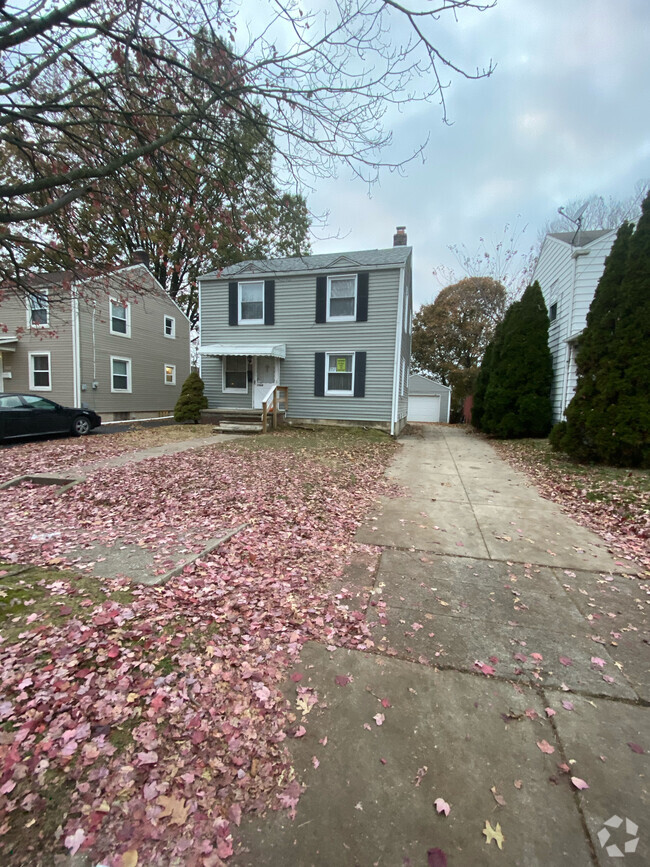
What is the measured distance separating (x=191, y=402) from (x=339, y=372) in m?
5.19

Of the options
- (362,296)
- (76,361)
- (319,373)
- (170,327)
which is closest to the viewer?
(362,296)

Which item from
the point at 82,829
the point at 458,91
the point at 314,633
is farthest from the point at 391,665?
the point at 458,91

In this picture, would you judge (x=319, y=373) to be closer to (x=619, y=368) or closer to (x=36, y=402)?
(x=36, y=402)

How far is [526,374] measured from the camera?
11.6m

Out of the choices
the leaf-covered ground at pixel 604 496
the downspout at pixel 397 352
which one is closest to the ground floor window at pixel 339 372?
the downspout at pixel 397 352

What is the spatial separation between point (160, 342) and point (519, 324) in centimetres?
1491

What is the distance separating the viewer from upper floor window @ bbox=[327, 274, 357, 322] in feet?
42.0

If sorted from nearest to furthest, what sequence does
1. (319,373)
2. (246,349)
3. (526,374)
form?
(526,374), (246,349), (319,373)

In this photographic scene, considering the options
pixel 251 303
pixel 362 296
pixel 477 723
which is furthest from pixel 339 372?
pixel 477 723

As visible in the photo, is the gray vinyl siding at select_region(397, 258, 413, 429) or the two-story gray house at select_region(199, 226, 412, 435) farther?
the gray vinyl siding at select_region(397, 258, 413, 429)

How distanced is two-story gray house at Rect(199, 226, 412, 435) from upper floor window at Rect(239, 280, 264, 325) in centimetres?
3

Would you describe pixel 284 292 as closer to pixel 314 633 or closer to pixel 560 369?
pixel 560 369

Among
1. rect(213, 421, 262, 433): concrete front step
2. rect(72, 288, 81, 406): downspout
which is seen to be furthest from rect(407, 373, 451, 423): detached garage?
Result: rect(72, 288, 81, 406): downspout

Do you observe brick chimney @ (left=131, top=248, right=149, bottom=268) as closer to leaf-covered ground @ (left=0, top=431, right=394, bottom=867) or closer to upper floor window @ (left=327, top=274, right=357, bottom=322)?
leaf-covered ground @ (left=0, top=431, right=394, bottom=867)
